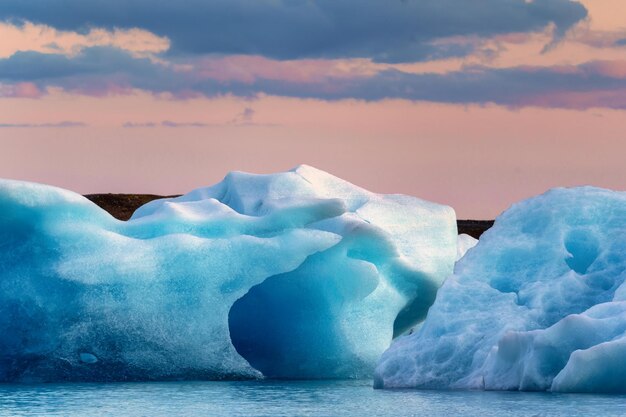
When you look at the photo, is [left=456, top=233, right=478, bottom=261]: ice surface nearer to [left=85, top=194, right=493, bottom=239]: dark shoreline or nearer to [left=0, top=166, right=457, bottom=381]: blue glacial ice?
[left=0, top=166, right=457, bottom=381]: blue glacial ice

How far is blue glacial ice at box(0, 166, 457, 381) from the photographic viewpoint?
54.0ft

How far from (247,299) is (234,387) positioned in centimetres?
240

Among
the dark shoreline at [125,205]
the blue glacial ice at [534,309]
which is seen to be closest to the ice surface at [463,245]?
the blue glacial ice at [534,309]

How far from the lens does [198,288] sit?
16766mm

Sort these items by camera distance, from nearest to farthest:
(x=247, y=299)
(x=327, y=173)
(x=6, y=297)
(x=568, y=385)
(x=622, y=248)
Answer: (x=568, y=385) < (x=622, y=248) < (x=6, y=297) < (x=247, y=299) < (x=327, y=173)

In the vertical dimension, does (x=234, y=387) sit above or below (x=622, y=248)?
below

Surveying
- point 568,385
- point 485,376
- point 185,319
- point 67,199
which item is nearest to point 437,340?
point 485,376

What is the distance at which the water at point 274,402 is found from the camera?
39.9ft

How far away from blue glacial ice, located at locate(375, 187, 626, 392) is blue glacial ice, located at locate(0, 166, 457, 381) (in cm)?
233

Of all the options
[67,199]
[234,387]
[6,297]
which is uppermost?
[67,199]

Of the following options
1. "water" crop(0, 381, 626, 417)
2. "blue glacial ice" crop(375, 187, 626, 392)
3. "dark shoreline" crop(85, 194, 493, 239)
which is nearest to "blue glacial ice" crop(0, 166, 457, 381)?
"water" crop(0, 381, 626, 417)

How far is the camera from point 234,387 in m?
15.9

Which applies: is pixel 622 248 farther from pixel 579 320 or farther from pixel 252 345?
pixel 252 345

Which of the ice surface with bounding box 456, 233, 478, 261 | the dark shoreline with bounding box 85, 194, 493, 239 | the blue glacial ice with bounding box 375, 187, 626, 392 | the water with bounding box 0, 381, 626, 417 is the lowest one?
the water with bounding box 0, 381, 626, 417
